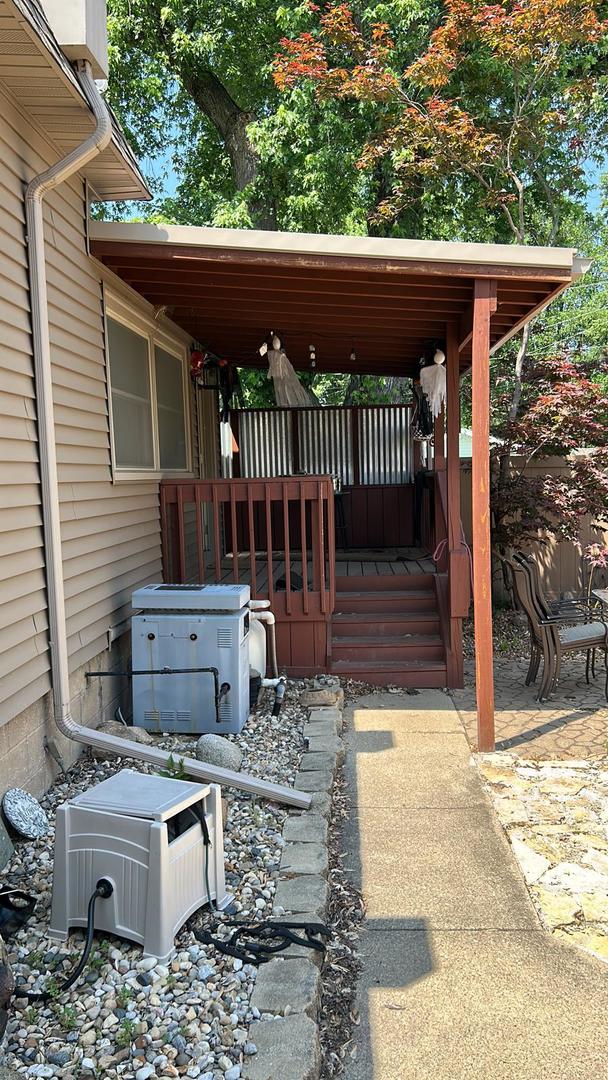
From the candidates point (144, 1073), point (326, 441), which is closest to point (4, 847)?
point (144, 1073)

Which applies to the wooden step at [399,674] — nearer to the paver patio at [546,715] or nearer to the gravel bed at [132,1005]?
the paver patio at [546,715]

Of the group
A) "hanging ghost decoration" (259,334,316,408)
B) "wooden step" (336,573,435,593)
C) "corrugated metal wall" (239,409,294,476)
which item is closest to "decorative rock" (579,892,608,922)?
"wooden step" (336,573,435,593)

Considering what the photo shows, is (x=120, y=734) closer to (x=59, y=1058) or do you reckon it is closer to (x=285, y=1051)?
(x=59, y=1058)

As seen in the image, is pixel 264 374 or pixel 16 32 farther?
pixel 264 374

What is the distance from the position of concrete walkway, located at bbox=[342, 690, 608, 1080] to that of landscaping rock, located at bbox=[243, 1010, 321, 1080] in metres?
0.21

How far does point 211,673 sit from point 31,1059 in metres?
2.65

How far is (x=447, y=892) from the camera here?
307 centimetres

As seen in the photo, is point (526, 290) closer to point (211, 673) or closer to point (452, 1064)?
point (211, 673)

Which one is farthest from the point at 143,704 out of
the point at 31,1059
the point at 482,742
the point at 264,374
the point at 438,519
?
the point at 264,374

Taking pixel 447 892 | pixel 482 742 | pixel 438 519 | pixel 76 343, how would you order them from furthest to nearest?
pixel 438 519 → pixel 482 742 → pixel 76 343 → pixel 447 892

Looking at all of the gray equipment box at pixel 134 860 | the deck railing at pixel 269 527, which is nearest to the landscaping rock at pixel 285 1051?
the gray equipment box at pixel 134 860

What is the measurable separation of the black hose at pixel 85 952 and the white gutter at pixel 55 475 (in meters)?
1.14

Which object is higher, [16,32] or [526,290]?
[16,32]

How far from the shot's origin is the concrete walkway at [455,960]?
2189mm
